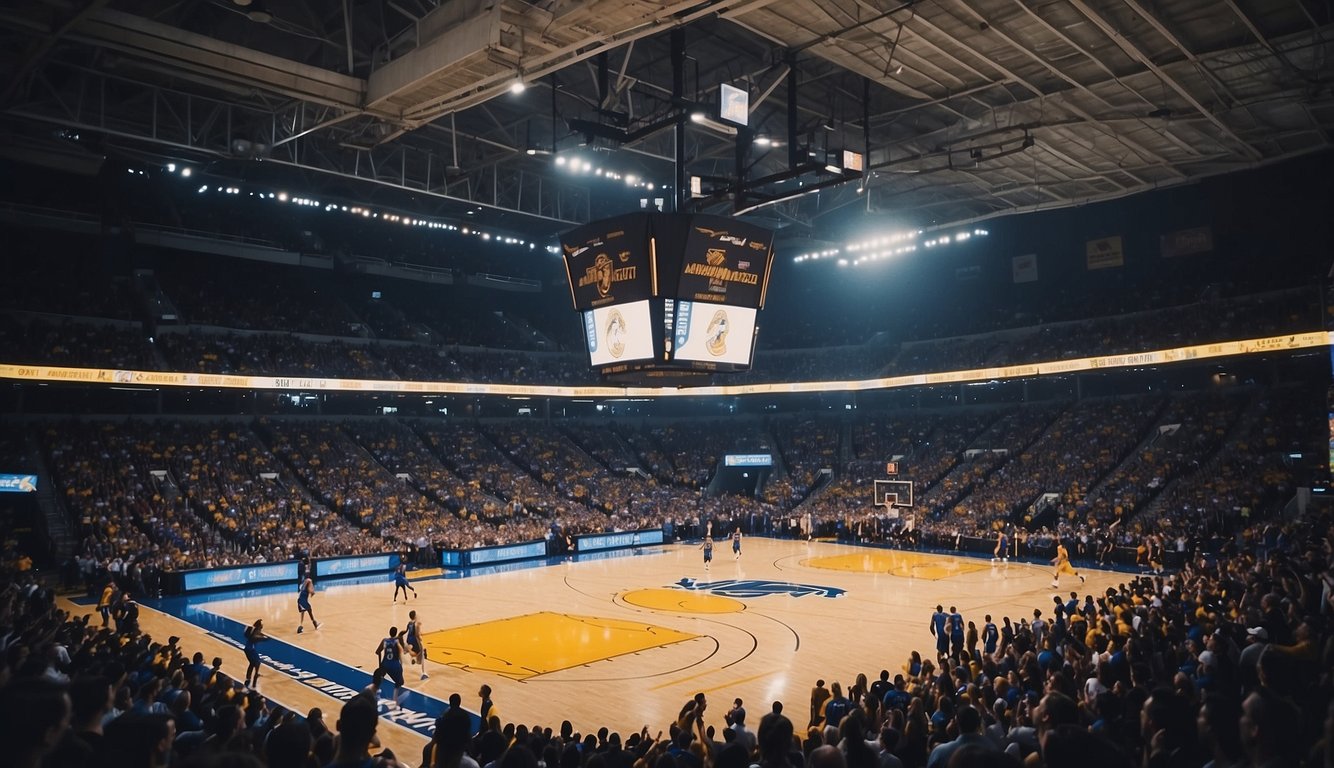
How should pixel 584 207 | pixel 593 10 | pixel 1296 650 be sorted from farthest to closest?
pixel 584 207 → pixel 593 10 → pixel 1296 650

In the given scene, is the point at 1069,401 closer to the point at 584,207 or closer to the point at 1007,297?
the point at 1007,297

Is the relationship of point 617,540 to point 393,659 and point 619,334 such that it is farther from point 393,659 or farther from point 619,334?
point 393,659

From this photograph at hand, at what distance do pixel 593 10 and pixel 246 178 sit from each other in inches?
992

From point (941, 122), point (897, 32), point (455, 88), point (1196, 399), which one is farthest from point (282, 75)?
point (1196, 399)

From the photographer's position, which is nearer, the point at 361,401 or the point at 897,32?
the point at 897,32

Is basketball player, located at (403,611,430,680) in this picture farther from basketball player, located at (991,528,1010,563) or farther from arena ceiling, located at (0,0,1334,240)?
basketball player, located at (991,528,1010,563)

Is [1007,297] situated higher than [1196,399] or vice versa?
[1007,297]

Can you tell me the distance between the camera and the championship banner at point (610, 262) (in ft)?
54.6

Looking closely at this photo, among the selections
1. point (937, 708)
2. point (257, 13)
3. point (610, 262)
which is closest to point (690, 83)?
point (610, 262)

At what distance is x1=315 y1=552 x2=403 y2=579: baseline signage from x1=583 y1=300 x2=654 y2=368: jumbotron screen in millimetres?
12811

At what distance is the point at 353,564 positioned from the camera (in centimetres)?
2859

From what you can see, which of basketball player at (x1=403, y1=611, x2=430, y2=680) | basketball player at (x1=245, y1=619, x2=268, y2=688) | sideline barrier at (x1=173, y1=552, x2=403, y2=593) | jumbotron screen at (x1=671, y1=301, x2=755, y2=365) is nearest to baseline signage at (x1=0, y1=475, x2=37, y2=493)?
sideline barrier at (x1=173, y1=552, x2=403, y2=593)

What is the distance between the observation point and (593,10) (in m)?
→ 13.7

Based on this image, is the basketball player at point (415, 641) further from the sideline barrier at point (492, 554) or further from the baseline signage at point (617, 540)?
the baseline signage at point (617, 540)
